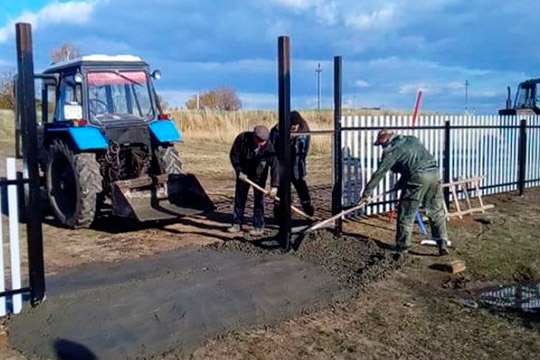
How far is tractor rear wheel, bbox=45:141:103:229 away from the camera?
355 inches

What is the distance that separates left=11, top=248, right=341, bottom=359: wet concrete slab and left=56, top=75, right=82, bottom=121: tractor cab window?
3096 mm

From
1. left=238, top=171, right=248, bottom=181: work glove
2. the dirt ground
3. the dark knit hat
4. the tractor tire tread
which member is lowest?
the dirt ground

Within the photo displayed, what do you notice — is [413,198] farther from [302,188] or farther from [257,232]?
[257,232]

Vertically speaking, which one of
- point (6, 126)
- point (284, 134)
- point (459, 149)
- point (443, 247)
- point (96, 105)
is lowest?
point (443, 247)

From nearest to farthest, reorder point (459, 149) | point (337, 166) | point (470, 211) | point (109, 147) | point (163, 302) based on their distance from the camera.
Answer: point (163, 302)
point (337, 166)
point (109, 147)
point (470, 211)
point (459, 149)

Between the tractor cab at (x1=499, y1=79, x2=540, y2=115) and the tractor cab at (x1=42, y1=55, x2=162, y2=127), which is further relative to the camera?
the tractor cab at (x1=499, y1=79, x2=540, y2=115)

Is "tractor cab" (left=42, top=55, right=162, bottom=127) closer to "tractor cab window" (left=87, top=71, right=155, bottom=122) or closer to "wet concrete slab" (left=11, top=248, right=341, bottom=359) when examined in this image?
"tractor cab window" (left=87, top=71, right=155, bottom=122)

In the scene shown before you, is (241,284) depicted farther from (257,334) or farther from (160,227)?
(160,227)

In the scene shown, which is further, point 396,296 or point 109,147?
point 109,147

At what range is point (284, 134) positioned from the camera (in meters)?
7.75

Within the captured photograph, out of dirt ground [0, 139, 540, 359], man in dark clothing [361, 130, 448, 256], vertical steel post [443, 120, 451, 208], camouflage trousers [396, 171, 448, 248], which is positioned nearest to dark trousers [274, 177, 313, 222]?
dirt ground [0, 139, 540, 359]

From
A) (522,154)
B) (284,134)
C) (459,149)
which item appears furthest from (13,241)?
(522,154)

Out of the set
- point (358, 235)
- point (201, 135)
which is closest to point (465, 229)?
point (358, 235)

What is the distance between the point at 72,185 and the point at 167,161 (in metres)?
1.55
